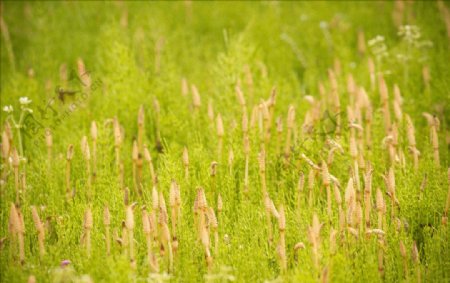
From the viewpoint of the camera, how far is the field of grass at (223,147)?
211 cm

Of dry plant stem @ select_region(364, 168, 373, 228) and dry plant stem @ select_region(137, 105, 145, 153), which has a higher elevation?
dry plant stem @ select_region(137, 105, 145, 153)

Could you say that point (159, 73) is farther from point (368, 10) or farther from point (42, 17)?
point (368, 10)

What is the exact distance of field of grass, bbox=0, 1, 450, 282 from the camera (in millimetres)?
2109

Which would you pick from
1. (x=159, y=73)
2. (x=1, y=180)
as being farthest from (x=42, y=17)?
(x=1, y=180)

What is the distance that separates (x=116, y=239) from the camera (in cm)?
210

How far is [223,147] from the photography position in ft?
9.93

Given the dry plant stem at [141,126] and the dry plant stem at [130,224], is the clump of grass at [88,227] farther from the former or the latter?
the dry plant stem at [141,126]

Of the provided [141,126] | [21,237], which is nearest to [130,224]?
[21,237]

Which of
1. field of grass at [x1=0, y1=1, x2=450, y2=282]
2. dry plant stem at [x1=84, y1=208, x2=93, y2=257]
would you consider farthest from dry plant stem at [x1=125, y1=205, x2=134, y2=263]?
dry plant stem at [x1=84, y1=208, x2=93, y2=257]

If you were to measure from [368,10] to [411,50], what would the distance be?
929mm

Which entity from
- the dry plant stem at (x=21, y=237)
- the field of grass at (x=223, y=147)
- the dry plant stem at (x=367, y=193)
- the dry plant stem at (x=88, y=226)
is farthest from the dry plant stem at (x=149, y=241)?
the dry plant stem at (x=367, y=193)

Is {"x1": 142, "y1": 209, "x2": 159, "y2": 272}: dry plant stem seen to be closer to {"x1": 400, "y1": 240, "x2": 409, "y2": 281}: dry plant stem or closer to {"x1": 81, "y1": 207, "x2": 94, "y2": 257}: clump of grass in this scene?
{"x1": 81, "y1": 207, "x2": 94, "y2": 257}: clump of grass

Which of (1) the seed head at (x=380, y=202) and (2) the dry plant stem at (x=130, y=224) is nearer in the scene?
(2) the dry plant stem at (x=130, y=224)

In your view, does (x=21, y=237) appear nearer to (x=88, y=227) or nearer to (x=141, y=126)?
(x=88, y=227)
